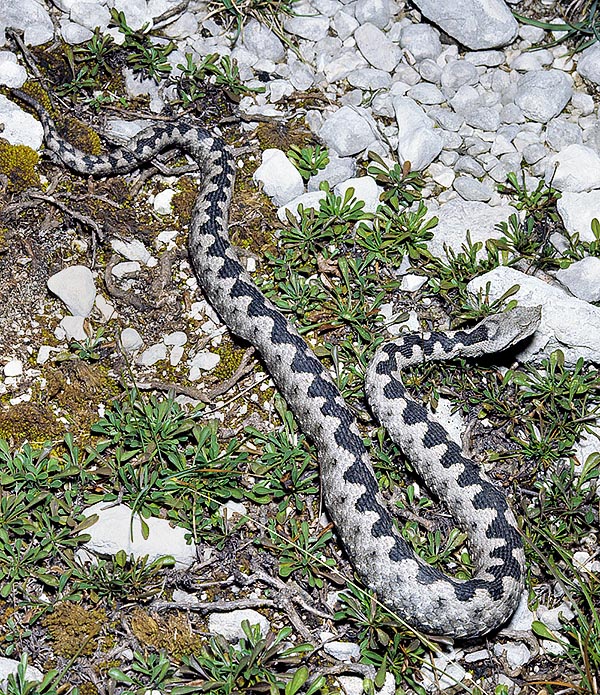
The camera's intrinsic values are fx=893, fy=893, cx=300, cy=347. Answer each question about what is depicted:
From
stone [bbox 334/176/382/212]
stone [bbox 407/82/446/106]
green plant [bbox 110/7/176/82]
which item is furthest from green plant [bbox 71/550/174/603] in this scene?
stone [bbox 407/82/446/106]

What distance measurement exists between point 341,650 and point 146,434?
6.08ft

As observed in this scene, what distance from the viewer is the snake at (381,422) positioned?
541 cm

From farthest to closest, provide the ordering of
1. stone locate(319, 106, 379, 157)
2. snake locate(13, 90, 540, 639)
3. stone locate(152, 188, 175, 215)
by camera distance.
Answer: stone locate(319, 106, 379, 157) < stone locate(152, 188, 175, 215) < snake locate(13, 90, 540, 639)

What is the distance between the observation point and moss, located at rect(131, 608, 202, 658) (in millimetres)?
5203

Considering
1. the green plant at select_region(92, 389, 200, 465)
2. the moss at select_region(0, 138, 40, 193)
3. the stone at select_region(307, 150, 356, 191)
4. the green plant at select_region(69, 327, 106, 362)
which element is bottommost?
the green plant at select_region(92, 389, 200, 465)

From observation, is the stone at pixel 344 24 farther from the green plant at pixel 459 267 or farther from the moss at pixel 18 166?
the moss at pixel 18 166

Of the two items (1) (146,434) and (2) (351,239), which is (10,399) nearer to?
(1) (146,434)

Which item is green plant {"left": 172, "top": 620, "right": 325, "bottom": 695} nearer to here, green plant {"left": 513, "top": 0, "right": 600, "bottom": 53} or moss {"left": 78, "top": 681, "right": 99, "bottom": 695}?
moss {"left": 78, "top": 681, "right": 99, "bottom": 695}

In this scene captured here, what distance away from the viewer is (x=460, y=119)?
7.84 meters

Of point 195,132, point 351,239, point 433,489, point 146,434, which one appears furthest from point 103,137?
point 433,489

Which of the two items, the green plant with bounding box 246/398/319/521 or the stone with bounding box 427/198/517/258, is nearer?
the green plant with bounding box 246/398/319/521

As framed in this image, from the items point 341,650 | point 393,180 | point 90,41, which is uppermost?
point 90,41

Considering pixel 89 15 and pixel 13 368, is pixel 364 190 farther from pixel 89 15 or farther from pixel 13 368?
pixel 13 368

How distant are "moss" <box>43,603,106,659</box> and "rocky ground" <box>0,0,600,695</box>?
0.02 meters
